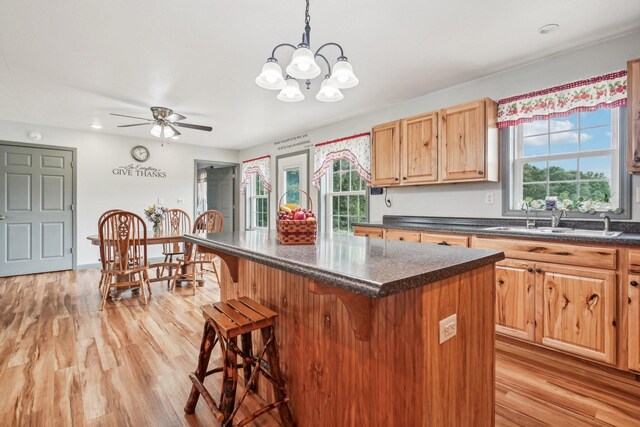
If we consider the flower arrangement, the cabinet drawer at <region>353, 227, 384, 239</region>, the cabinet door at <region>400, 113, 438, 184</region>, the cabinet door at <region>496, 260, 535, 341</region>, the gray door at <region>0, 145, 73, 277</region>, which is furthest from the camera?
the gray door at <region>0, 145, 73, 277</region>

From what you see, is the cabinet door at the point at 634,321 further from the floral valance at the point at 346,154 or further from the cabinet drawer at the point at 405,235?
the floral valance at the point at 346,154

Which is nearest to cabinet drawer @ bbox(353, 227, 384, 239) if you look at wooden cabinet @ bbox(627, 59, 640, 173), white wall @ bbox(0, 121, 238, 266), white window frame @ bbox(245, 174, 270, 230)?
wooden cabinet @ bbox(627, 59, 640, 173)

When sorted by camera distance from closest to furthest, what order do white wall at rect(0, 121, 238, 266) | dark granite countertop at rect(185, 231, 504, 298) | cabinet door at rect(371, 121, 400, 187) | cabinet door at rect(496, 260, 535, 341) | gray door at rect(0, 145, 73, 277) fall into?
1. dark granite countertop at rect(185, 231, 504, 298)
2. cabinet door at rect(496, 260, 535, 341)
3. cabinet door at rect(371, 121, 400, 187)
4. gray door at rect(0, 145, 73, 277)
5. white wall at rect(0, 121, 238, 266)

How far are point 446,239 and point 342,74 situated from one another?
5.53 feet

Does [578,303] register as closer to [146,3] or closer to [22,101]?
[146,3]

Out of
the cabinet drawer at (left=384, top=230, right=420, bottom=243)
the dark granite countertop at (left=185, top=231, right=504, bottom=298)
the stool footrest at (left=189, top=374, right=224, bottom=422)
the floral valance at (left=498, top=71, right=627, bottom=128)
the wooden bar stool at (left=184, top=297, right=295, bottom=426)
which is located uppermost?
the floral valance at (left=498, top=71, right=627, bottom=128)

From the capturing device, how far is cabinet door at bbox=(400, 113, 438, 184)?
121 inches

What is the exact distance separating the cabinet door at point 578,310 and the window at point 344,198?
93.6 inches

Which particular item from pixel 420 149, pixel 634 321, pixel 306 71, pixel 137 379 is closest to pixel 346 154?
pixel 420 149

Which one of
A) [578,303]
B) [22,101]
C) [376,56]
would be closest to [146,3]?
[376,56]

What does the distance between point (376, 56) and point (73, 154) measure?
5036 millimetres

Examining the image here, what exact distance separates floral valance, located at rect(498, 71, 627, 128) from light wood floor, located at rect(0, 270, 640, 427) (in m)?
1.84

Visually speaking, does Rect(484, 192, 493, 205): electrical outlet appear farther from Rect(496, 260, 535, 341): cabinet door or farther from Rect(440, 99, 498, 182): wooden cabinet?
Rect(496, 260, 535, 341): cabinet door

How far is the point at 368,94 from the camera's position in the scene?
3521 mm
